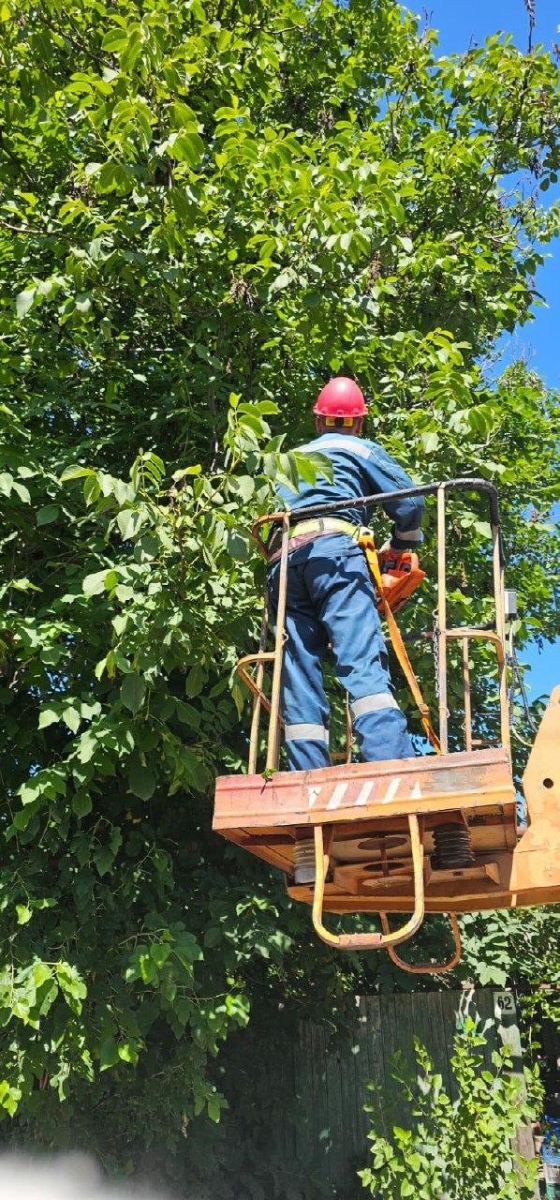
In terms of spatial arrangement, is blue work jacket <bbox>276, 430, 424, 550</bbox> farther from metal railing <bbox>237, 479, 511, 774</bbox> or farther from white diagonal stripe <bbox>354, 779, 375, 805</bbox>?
white diagonal stripe <bbox>354, 779, 375, 805</bbox>

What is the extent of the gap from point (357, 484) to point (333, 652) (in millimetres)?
742

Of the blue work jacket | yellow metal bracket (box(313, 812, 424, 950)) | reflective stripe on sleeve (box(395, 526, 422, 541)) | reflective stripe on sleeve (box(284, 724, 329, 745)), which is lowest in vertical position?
yellow metal bracket (box(313, 812, 424, 950))

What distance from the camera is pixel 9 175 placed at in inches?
255

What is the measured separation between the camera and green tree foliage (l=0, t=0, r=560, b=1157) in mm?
5309

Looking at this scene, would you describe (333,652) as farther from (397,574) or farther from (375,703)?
(397,574)

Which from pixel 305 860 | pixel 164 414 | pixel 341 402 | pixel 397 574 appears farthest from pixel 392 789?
→ pixel 164 414

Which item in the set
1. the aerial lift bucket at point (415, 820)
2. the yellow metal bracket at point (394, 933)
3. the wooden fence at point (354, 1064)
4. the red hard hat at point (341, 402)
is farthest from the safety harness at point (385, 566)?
the wooden fence at point (354, 1064)

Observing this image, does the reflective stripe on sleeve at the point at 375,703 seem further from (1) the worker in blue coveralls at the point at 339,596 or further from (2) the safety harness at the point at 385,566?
(2) the safety harness at the point at 385,566

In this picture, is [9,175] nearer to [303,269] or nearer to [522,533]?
[303,269]

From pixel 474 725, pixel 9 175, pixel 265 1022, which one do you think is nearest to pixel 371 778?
pixel 9 175

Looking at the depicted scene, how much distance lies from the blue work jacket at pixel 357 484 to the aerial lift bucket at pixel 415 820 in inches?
8.7

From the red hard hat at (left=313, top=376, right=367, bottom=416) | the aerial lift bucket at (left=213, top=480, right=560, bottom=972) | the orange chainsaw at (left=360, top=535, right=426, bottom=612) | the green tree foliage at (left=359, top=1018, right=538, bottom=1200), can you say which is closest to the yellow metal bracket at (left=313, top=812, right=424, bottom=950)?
the aerial lift bucket at (left=213, top=480, right=560, bottom=972)

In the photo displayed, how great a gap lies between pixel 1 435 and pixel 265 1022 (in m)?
5.30

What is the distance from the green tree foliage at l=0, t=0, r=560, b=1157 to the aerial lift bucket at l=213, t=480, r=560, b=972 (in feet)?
3.04
